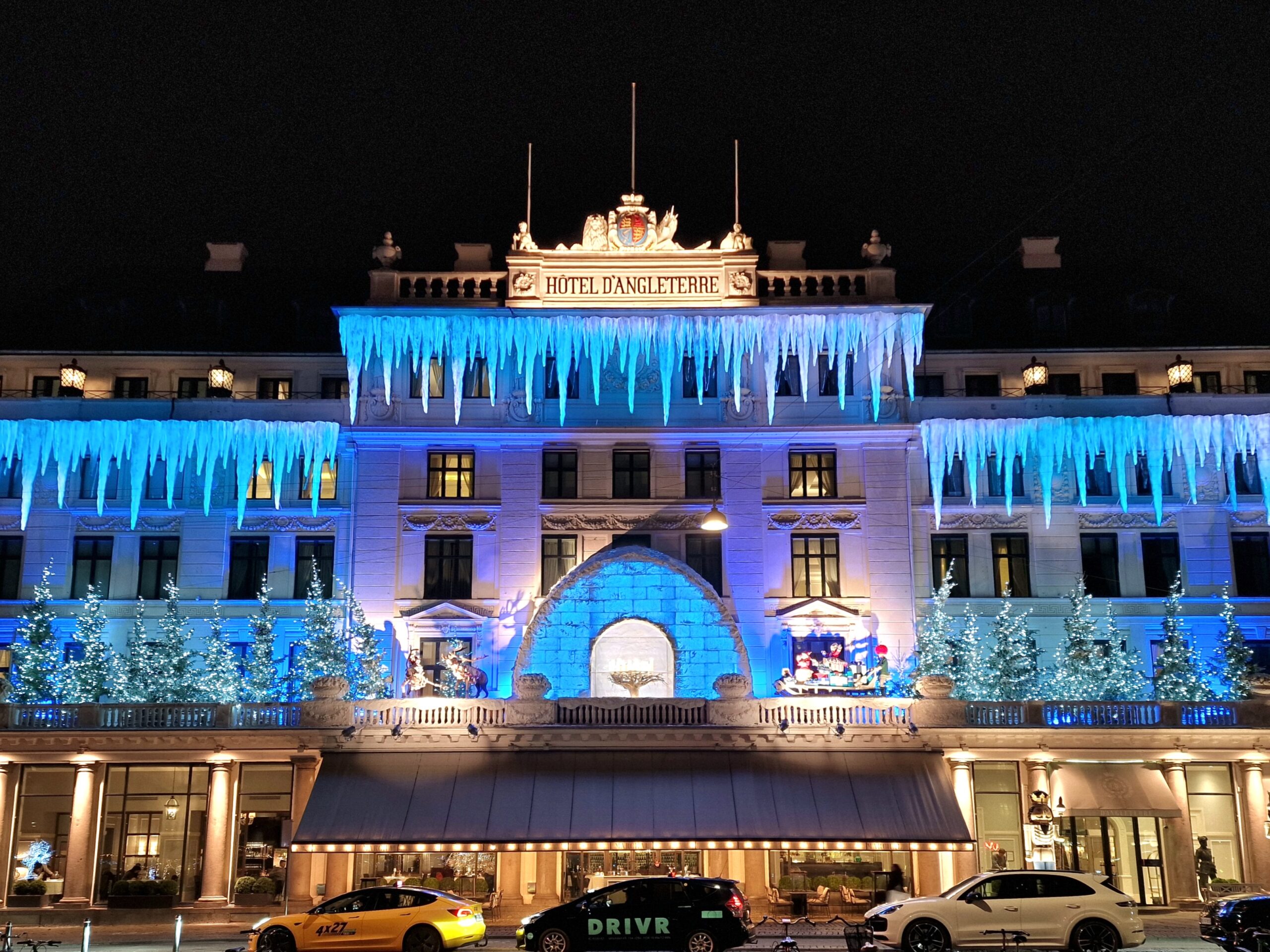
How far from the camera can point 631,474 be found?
4769 cm

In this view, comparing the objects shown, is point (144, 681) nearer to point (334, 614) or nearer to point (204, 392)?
point (334, 614)

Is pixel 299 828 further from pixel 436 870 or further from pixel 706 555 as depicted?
pixel 706 555

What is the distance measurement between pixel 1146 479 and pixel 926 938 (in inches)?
1021

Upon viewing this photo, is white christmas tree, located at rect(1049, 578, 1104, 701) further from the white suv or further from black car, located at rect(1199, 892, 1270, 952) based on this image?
the white suv

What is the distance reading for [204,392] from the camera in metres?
49.9

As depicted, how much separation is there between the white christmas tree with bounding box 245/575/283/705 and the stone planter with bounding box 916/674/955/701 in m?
19.6

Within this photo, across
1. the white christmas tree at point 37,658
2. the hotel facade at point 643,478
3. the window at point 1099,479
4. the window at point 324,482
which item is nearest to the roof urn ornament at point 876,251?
the hotel facade at point 643,478

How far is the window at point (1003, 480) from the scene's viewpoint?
48.2m

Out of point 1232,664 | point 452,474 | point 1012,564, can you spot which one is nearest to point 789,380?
point 1012,564

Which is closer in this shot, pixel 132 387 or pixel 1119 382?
pixel 132 387

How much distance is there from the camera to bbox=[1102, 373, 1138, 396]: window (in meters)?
49.9

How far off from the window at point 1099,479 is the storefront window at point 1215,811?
1090 centimetres

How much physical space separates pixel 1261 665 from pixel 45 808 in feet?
127

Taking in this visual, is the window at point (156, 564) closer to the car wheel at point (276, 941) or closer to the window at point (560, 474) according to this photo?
the window at point (560, 474)
